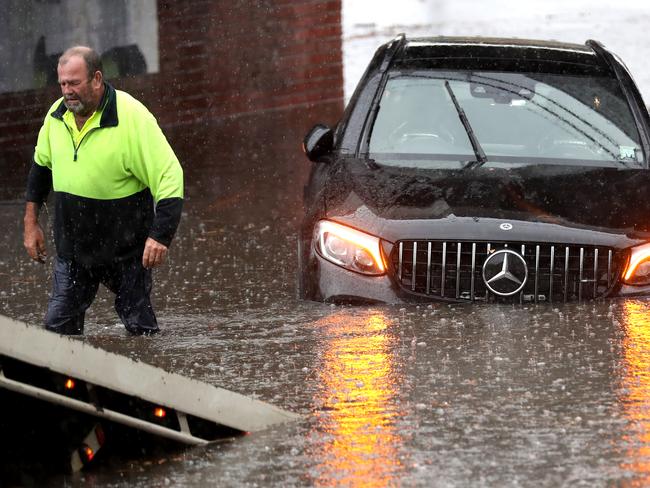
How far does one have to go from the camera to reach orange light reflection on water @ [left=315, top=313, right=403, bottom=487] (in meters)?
5.82

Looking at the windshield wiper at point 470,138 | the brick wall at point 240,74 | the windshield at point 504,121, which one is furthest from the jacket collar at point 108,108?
the brick wall at point 240,74

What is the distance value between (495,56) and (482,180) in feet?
4.97

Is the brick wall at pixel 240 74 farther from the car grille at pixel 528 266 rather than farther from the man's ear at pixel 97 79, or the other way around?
the man's ear at pixel 97 79

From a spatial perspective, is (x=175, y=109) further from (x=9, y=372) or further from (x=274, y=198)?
(x=9, y=372)

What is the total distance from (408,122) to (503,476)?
4.03 m

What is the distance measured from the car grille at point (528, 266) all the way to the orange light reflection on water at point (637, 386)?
203mm

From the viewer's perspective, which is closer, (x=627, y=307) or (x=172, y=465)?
(x=172, y=465)

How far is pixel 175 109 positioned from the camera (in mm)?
18859

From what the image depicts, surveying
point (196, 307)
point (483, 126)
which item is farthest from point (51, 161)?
point (483, 126)

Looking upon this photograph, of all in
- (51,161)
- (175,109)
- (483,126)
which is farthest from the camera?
(175,109)

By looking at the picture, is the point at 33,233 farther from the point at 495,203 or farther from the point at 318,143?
the point at 495,203

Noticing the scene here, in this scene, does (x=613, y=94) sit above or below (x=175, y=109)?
above

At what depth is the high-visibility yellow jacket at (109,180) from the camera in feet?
24.7

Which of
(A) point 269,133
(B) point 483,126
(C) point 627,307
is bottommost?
(A) point 269,133
